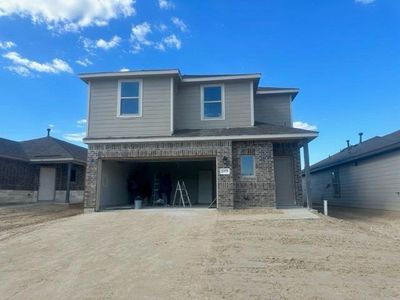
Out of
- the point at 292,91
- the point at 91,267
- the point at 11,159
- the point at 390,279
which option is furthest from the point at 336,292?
the point at 11,159

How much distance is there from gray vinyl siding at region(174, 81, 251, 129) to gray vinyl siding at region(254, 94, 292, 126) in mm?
2092

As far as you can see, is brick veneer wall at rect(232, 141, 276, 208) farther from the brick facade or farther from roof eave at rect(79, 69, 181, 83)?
roof eave at rect(79, 69, 181, 83)

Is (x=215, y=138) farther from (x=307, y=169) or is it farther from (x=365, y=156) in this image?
(x=365, y=156)

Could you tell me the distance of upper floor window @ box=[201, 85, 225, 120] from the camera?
49.6ft

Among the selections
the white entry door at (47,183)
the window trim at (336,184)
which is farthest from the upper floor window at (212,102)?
the white entry door at (47,183)

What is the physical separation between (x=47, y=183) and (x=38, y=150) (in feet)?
6.86

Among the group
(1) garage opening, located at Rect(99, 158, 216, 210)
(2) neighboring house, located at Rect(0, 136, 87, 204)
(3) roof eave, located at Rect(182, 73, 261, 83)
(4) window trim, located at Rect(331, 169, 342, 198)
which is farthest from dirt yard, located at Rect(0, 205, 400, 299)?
(4) window trim, located at Rect(331, 169, 342, 198)

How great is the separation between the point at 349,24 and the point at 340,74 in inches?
168

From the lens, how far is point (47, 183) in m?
20.4

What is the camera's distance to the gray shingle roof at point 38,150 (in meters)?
19.0

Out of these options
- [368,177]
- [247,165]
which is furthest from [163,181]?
[368,177]

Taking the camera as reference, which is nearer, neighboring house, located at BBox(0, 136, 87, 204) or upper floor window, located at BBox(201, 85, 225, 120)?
upper floor window, located at BBox(201, 85, 225, 120)

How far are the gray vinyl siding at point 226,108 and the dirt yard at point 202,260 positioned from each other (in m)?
5.52

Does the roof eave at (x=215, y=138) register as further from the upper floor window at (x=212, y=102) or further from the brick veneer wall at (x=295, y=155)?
the upper floor window at (x=212, y=102)
